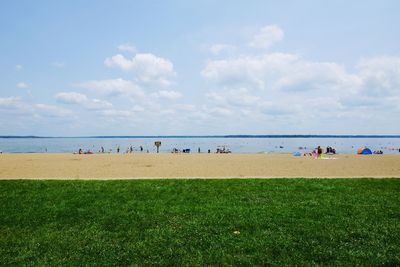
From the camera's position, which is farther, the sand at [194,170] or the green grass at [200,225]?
the sand at [194,170]

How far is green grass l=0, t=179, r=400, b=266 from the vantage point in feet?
17.3

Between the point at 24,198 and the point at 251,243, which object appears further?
the point at 24,198

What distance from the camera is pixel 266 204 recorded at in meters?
8.55

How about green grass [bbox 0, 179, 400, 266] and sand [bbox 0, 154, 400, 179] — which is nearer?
green grass [bbox 0, 179, 400, 266]

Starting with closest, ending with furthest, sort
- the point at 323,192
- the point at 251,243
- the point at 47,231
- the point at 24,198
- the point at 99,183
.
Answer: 1. the point at 251,243
2. the point at 47,231
3. the point at 24,198
4. the point at 323,192
5. the point at 99,183

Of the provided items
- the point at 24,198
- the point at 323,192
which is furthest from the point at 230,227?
the point at 24,198

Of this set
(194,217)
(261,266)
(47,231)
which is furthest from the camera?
(194,217)

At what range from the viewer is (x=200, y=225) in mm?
6812

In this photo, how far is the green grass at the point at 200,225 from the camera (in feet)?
17.3

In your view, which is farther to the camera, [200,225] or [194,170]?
[194,170]

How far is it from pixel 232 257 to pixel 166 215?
275 cm

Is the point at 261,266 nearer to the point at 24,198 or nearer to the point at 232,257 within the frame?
the point at 232,257

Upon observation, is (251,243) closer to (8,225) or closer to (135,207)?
(135,207)

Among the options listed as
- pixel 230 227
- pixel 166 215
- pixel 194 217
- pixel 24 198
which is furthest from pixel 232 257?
pixel 24 198
